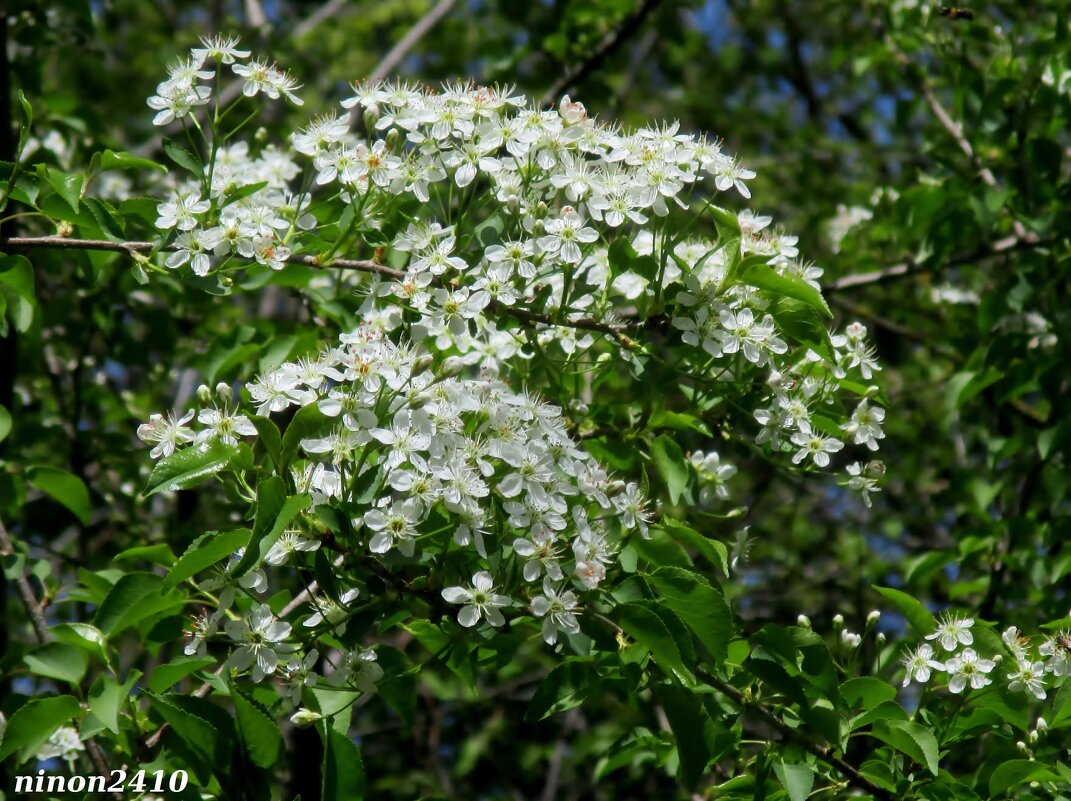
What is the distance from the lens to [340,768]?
2236 mm

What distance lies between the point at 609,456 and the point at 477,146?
74 cm

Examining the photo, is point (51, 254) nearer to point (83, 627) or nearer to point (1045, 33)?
point (83, 627)

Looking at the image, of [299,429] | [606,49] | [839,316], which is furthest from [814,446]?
[839,316]

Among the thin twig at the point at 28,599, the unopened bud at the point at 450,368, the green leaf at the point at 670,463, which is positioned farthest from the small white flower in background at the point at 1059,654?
the thin twig at the point at 28,599

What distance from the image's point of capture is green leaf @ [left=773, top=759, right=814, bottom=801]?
2287mm

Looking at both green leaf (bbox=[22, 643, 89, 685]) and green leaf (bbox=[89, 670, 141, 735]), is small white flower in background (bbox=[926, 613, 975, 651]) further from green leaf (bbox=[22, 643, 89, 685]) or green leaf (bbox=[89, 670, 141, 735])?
green leaf (bbox=[22, 643, 89, 685])

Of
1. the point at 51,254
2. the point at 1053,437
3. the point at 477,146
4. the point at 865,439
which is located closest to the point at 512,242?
the point at 477,146

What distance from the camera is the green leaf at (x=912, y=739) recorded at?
92.7 inches

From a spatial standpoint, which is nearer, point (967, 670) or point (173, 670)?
point (173, 670)

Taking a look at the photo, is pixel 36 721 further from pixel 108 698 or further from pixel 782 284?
pixel 782 284

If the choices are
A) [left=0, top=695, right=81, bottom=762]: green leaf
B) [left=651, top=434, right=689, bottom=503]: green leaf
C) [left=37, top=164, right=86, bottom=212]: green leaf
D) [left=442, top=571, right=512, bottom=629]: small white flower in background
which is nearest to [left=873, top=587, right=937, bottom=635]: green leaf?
[left=651, top=434, right=689, bottom=503]: green leaf

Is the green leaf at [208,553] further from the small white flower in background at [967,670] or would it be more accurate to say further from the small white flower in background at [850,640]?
the small white flower in background at [967,670]

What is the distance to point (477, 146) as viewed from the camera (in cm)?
255

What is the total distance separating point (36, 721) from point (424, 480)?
3.16 ft
